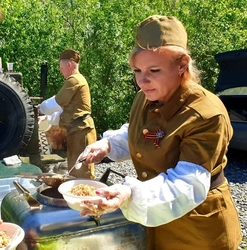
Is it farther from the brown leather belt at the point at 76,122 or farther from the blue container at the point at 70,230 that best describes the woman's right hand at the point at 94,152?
the brown leather belt at the point at 76,122

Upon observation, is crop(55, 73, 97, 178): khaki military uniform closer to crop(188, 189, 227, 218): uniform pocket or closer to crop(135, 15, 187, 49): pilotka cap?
crop(188, 189, 227, 218): uniform pocket

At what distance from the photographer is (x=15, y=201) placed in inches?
89.4

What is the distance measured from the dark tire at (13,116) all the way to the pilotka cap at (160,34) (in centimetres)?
382

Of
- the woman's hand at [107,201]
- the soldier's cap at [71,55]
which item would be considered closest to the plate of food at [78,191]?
Answer: the woman's hand at [107,201]

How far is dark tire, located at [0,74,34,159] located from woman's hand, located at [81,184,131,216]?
4.02 metres

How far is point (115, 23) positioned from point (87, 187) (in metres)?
7.16

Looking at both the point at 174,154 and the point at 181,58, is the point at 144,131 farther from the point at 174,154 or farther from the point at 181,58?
the point at 181,58

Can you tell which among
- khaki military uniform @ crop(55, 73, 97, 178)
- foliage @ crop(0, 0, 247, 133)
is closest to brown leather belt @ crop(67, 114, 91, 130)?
khaki military uniform @ crop(55, 73, 97, 178)

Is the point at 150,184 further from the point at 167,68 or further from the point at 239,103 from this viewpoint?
the point at 239,103

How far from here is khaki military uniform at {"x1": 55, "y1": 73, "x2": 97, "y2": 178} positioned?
19.8 feet

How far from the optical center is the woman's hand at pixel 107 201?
5.58ft

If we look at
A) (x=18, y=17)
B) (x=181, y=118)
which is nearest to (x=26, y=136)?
(x=18, y=17)

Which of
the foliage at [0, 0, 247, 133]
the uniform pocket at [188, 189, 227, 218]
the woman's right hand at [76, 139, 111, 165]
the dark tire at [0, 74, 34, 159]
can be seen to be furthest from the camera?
the foliage at [0, 0, 247, 133]

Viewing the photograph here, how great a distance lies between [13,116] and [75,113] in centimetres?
79
